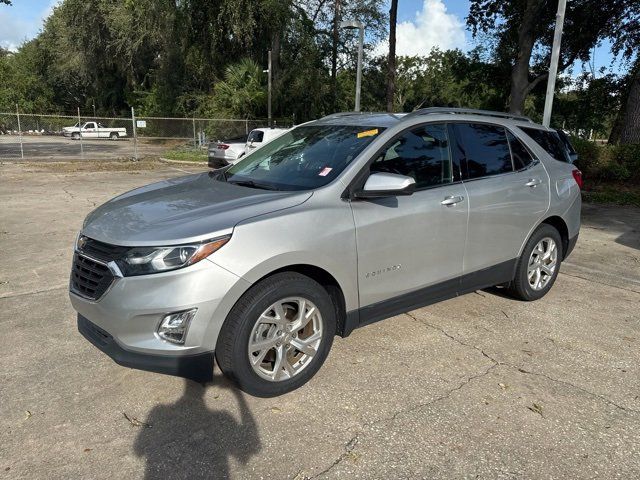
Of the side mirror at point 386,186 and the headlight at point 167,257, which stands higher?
the side mirror at point 386,186

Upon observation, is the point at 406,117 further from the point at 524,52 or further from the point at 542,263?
the point at 524,52

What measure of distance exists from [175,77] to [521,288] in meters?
33.6

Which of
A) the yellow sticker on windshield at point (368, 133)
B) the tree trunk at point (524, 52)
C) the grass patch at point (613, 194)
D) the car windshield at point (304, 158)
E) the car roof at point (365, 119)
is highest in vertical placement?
the tree trunk at point (524, 52)

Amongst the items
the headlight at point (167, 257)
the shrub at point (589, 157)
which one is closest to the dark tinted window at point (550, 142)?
the headlight at point (167, 257)

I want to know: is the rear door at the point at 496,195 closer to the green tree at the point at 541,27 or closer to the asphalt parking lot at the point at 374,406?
the asphalt parking lot at the point at 374,406

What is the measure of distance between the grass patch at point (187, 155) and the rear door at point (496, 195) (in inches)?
749

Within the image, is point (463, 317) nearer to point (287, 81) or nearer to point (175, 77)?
point (287, 81)

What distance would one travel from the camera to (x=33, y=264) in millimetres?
5859

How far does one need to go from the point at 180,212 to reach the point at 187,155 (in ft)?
67.7

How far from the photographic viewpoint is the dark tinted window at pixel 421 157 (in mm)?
3701

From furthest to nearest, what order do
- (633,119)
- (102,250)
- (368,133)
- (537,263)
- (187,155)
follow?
(187,155)
(633,119)
(537,263)
(368,133)
(102,250)

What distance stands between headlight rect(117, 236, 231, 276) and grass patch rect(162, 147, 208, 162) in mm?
19988

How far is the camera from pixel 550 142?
16.9ft

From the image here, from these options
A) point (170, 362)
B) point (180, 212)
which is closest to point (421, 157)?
point (180, 212)
